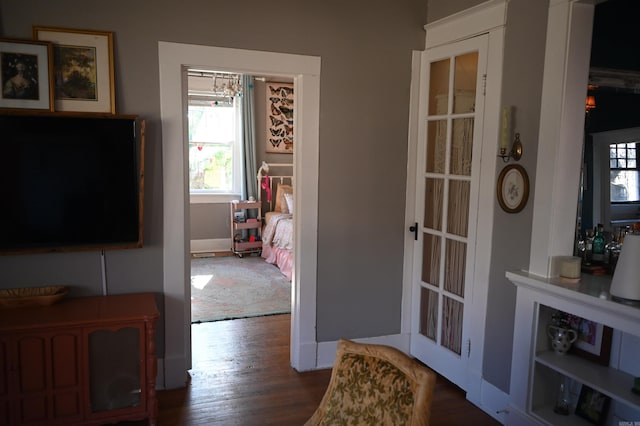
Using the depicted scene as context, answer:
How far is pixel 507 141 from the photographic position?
8.92 feet

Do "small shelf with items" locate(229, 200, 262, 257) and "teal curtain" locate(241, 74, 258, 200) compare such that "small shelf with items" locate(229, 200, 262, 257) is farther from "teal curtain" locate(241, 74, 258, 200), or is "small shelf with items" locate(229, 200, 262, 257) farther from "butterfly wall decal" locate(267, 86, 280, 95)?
"butterfly wall decal" locate(267, 86, 280, 95)

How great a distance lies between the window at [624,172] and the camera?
3488 millimetres

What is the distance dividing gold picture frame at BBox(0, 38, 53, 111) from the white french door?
7.74 ft

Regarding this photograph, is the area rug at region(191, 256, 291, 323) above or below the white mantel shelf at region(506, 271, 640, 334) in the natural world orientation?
below

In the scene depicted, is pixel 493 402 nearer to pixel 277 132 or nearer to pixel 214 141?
pixel 277 132

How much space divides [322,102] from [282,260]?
10.3 ft

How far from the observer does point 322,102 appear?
10.8 ft

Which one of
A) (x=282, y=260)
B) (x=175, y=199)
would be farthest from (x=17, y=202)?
(x=282, y=260)

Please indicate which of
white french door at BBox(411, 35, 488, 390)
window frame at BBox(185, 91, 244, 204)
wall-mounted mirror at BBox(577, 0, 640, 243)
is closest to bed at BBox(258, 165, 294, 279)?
window frame at BBox(185, 91, 244, 204)

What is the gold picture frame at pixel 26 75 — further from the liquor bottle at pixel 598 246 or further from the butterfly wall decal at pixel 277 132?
the butterfly wall decal at pixel 277 132

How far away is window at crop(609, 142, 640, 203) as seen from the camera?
11.4 feet

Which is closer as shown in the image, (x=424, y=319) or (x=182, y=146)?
(x=182, y=146)

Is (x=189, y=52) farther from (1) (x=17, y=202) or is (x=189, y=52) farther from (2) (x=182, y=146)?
(1) (x=17, y=202)

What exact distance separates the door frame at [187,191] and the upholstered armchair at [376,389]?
1.56 metres
